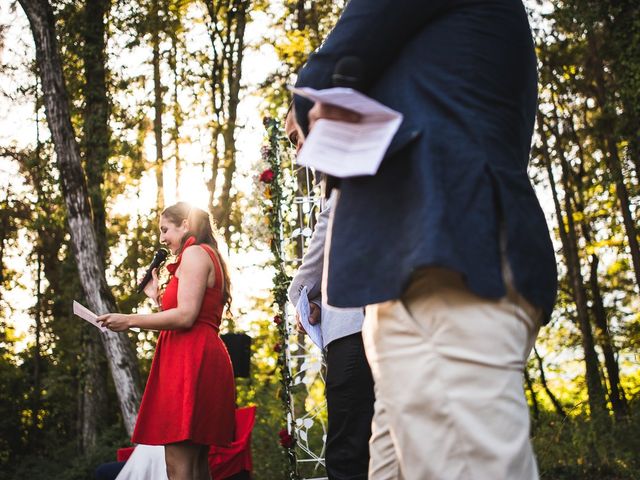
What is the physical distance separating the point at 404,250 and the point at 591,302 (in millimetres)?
15658

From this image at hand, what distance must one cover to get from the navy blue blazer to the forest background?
893cm

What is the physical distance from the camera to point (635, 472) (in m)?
6.69

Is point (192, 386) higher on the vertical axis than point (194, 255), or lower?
lower

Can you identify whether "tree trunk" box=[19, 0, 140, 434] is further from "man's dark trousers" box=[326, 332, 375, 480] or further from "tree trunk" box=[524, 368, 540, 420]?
"tree trunk" box=[524, 368, 540, 420]

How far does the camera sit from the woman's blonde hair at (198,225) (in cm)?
417

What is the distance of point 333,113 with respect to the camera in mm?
1313

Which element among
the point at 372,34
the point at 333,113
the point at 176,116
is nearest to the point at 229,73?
the point at 176,116

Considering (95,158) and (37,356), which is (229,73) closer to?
(95,158)

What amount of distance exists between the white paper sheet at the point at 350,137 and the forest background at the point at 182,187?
9.09 metres

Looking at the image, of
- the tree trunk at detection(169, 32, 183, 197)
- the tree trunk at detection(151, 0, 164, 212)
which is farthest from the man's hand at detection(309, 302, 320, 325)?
the tree trunk at detection(169, 32, 183, 197)

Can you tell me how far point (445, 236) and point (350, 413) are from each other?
1872mm

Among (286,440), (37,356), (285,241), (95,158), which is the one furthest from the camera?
(37,356)

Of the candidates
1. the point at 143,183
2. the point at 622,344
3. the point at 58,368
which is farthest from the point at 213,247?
the point at 622,344

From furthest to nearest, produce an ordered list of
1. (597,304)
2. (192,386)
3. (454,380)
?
(597,304) → (192,386) → (454,380)
